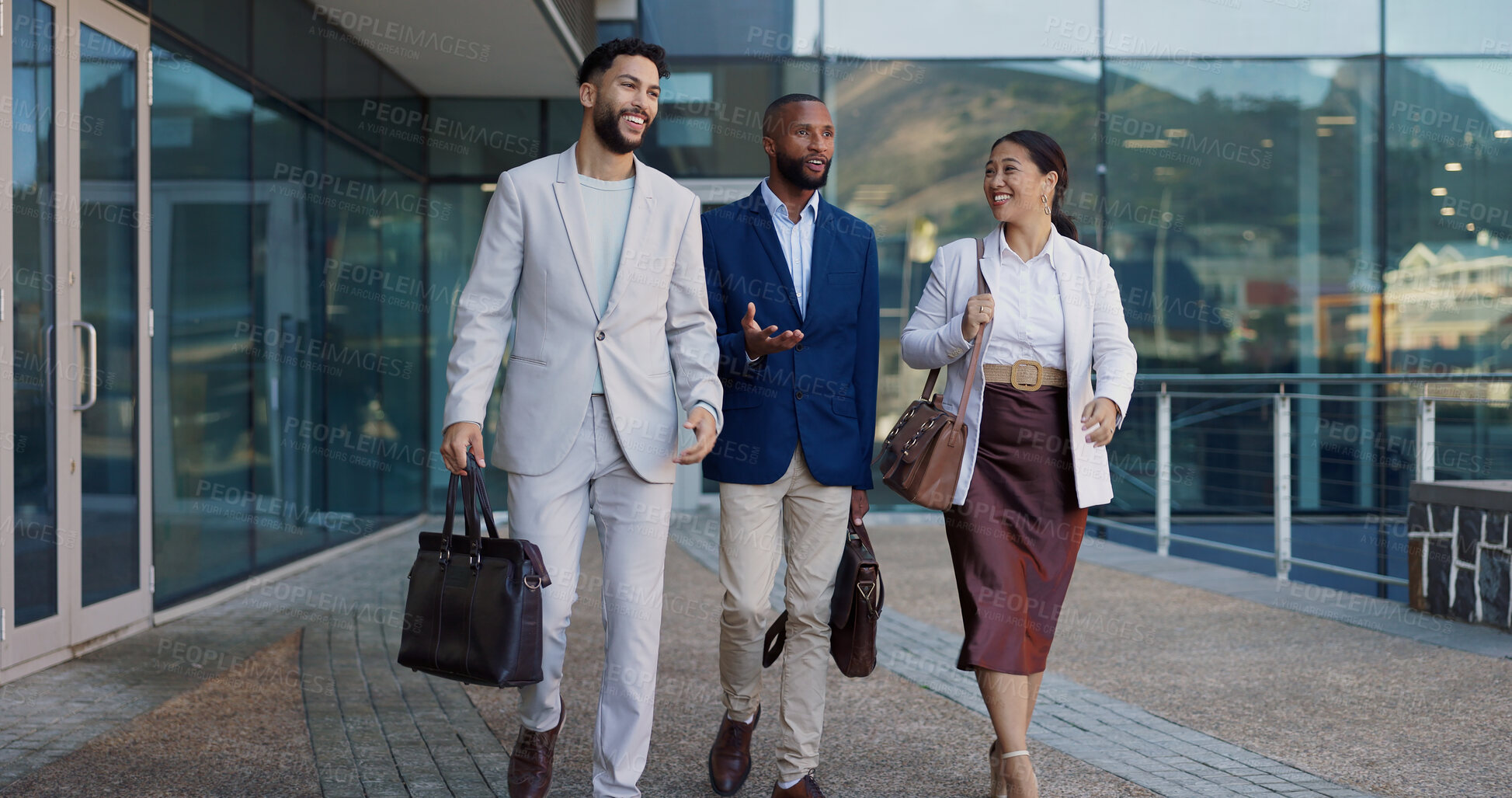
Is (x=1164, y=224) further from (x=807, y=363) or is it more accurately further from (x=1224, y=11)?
(x=807, y=363)

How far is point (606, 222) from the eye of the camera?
→ 313 cm

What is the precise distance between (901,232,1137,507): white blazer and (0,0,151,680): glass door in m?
3.54

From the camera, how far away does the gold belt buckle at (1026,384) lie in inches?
129

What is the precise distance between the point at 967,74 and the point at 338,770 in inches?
365

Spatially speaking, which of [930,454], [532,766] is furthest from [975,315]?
[532,766]

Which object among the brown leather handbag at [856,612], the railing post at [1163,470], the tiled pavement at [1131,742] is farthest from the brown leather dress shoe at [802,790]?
the railing post at [1163,470]

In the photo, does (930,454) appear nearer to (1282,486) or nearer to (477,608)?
(477,608)

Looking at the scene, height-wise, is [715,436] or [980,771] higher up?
[715,436]

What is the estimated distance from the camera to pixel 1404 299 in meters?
11.1

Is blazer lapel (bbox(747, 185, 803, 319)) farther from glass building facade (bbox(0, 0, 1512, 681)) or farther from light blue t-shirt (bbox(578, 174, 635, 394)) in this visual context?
glass building facade (bbox(0, 0, 1512, 681))

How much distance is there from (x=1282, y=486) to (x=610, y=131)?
19.2 feet

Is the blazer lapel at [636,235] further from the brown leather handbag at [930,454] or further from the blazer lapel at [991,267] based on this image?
the blazer lapel at [991,267]

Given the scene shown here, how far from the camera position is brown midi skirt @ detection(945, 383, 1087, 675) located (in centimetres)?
327

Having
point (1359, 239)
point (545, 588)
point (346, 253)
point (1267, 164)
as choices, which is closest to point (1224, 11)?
point (1267, 164)
